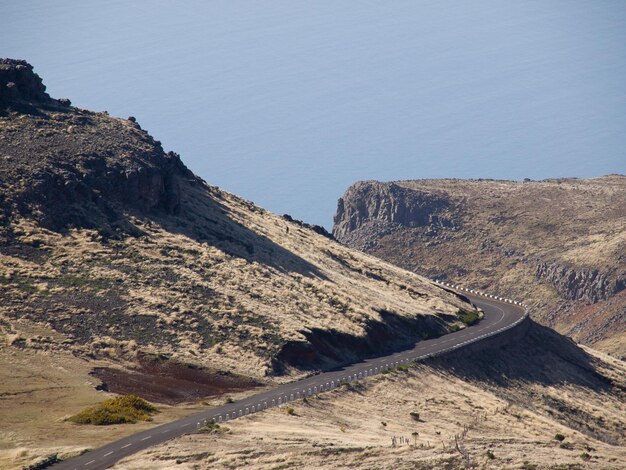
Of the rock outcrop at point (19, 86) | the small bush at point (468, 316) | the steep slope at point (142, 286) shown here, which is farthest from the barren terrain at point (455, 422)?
the rock outcrop at point (19, 86)

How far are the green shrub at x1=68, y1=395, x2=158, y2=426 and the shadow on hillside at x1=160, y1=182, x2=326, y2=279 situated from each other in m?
40.8

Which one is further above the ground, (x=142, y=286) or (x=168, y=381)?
(x=142, y=286)

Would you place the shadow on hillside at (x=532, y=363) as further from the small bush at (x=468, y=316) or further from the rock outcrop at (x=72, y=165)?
the rock outcrop at (x=72, y=165)

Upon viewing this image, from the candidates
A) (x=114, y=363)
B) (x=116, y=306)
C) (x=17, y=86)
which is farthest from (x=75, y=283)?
(x=17, y=86)

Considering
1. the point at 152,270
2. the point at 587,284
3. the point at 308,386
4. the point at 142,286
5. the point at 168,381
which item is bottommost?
the point at 308,386

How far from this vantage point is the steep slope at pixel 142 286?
305ft

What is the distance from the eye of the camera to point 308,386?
95188 mm

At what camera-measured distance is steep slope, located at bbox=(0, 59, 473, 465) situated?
9294 centimetres

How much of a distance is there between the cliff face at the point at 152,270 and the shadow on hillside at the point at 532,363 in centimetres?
683

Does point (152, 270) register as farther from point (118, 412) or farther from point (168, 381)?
point (118, 412)

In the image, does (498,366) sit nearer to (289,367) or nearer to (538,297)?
(289,367)

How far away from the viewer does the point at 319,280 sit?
412 feet

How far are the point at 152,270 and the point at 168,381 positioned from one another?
69.0 feet

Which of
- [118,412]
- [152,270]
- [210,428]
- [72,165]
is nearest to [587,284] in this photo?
[72,165]
